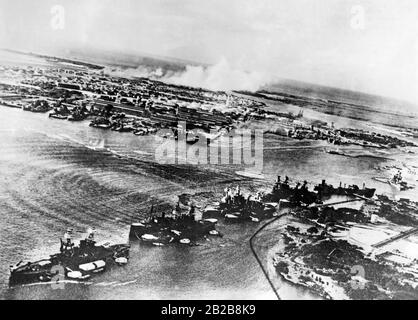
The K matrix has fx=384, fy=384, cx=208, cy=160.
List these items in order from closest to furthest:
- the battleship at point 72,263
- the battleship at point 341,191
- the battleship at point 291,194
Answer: the battleship at point 72,263
the battleship at point 291,194
the battleship at point 341,191

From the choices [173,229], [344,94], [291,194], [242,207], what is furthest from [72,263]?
[344,94]

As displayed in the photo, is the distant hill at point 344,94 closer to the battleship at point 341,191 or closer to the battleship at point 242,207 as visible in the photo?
the battleship at point 341,191

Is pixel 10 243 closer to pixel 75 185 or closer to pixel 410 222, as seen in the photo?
pixel 75 185

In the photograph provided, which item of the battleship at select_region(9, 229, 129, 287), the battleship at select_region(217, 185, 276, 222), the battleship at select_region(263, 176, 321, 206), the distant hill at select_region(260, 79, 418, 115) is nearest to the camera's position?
the battleship at select_region(9, 229, 129, 287)

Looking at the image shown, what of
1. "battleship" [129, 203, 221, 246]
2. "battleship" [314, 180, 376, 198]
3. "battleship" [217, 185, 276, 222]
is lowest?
"battleship" [129, 203, 221, 246]

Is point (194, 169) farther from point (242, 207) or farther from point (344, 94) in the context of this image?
point (344, 94)

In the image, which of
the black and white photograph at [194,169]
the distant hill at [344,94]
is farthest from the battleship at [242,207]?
the distant hill at [344,94]

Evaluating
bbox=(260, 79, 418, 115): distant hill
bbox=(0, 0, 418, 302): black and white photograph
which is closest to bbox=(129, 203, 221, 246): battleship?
bbox=(0, 0, 418, 302): black and white photograph

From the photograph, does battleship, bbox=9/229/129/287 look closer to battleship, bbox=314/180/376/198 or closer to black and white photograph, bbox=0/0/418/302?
black and white photograph, bbox=0/0/418/302
